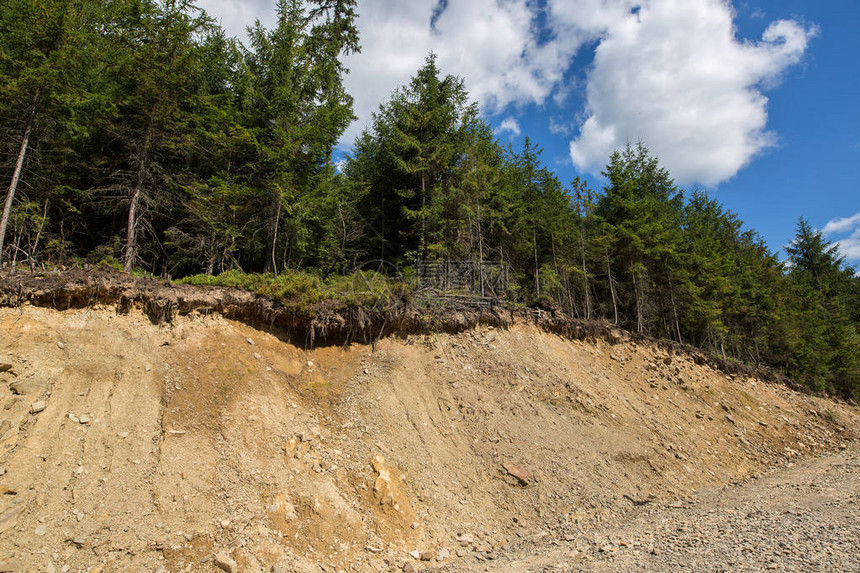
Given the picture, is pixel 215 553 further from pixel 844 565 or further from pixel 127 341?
pixel 844 565

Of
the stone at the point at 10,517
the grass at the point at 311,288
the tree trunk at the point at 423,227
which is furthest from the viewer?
the tree trunk at the point at 423,227

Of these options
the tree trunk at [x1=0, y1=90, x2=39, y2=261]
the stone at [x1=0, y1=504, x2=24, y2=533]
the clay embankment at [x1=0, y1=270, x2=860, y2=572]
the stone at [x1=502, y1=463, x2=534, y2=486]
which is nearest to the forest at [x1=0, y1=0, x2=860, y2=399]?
the tree trunk at [x1=0, y1=90, x2=39, y2=261]

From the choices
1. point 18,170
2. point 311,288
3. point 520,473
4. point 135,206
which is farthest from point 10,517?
point 520,473

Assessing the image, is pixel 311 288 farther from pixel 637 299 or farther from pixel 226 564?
pixel 637 299

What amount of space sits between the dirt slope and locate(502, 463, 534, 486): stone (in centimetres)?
6

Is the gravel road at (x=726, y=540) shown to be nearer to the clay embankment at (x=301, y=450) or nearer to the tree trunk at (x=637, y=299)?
the clay embankment at (x=301, y=450)

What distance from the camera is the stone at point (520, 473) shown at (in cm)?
879

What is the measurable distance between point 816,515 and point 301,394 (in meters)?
11.6

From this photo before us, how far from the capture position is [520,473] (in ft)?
29.2

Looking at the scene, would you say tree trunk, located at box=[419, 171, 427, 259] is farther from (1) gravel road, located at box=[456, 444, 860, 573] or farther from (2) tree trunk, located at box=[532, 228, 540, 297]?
(1) gravel road, located at box=[456, 444, 860, 573]

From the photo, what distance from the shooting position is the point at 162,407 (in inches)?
293

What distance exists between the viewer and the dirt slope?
5.88 m

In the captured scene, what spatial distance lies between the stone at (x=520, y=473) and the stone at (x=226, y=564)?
6.00 m

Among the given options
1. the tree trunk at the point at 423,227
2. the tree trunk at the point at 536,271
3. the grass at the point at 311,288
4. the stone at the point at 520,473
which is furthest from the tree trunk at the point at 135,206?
the tree trunk at the point at 536,271
